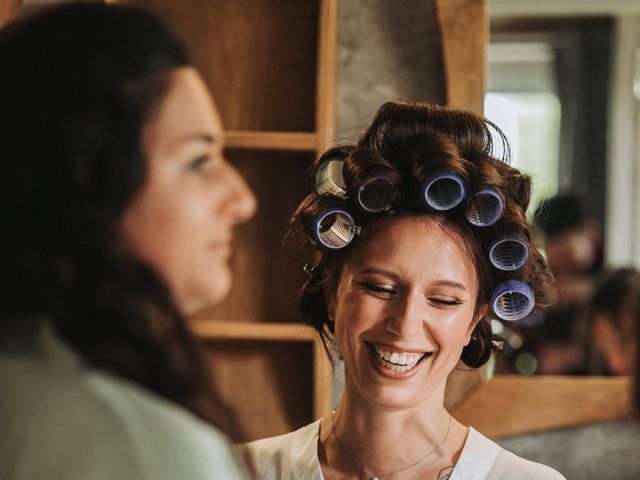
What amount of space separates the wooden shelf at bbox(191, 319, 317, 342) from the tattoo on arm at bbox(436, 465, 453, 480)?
0.95m

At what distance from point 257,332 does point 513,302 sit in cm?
105

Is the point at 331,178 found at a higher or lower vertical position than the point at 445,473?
higher

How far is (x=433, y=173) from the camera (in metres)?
1.63

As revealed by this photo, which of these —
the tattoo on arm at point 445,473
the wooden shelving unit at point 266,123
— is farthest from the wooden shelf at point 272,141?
the tattoo on arm at point 445,473

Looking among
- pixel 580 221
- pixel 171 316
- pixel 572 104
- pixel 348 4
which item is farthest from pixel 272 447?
pixel 572 104

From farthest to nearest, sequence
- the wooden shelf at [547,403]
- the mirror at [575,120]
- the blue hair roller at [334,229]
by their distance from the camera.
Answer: the mirror at [575,120], the wooden shelf at [547,403], the blue hair roller at [334,229]

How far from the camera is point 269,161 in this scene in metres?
2.72

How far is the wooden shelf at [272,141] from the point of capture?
257 cm

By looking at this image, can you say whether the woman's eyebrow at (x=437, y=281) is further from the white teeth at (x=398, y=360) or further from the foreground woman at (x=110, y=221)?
the foreground woman at (x=110, y=221)

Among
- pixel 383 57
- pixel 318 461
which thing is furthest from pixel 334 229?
pixel 383 57

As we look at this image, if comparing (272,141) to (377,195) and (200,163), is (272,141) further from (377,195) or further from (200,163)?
(200,163)

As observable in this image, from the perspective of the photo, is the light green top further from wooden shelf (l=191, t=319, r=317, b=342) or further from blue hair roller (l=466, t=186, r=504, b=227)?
wooden shelf (l=191, t=319, r=317, b=342)

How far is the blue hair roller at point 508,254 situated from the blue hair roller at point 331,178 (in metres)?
0.27

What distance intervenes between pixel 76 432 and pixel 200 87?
320mm
